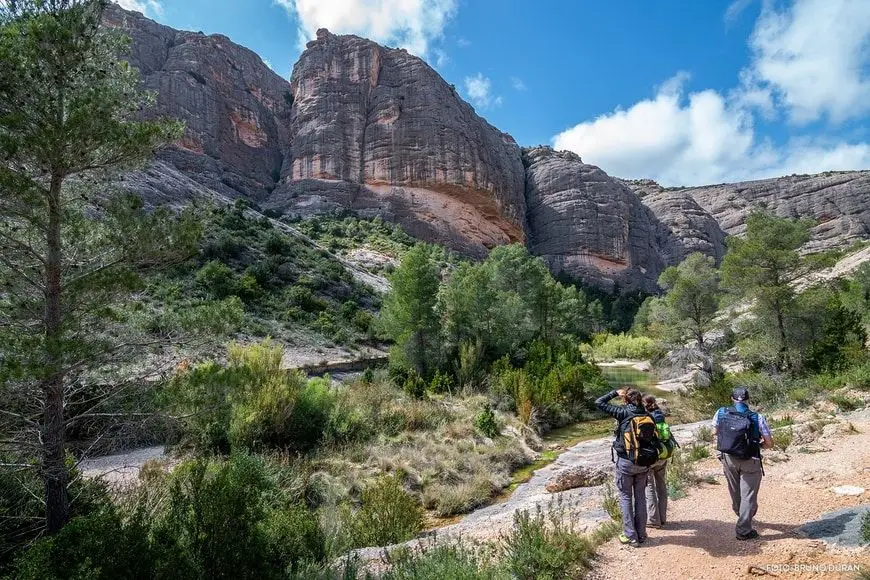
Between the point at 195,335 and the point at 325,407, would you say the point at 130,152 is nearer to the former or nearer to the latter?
the point at 195,335

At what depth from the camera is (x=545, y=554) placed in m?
3.89

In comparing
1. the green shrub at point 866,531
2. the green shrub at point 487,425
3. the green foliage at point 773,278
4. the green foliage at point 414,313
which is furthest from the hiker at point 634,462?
the green foliage at point 414,313

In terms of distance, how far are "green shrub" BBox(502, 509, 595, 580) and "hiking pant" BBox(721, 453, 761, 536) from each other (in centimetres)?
150

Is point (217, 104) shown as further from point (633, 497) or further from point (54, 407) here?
point (633, 497)

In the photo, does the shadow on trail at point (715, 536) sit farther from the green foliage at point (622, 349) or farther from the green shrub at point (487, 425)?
the green foliage at point (622, 349)

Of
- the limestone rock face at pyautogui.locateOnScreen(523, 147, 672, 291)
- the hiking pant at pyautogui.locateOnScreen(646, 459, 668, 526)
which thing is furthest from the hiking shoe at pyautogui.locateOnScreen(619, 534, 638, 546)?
the limestone rock face at pyautogui.locateOnScreen(523, 147, 672, 291)

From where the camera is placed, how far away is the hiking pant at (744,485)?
4.23 meters

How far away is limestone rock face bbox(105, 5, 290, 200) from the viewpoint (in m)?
50.4

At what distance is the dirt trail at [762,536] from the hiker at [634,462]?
0.70 ft

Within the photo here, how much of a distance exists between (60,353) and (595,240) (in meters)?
65.2

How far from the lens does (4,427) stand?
4.15 m

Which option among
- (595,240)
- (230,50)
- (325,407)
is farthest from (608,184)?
(325,407)

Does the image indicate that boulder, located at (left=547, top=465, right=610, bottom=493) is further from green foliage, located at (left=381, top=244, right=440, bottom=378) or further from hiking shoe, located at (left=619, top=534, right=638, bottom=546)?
green foliage, located at (left=381, top=244, right=440, bottom=378)

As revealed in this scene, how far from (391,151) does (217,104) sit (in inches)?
933
